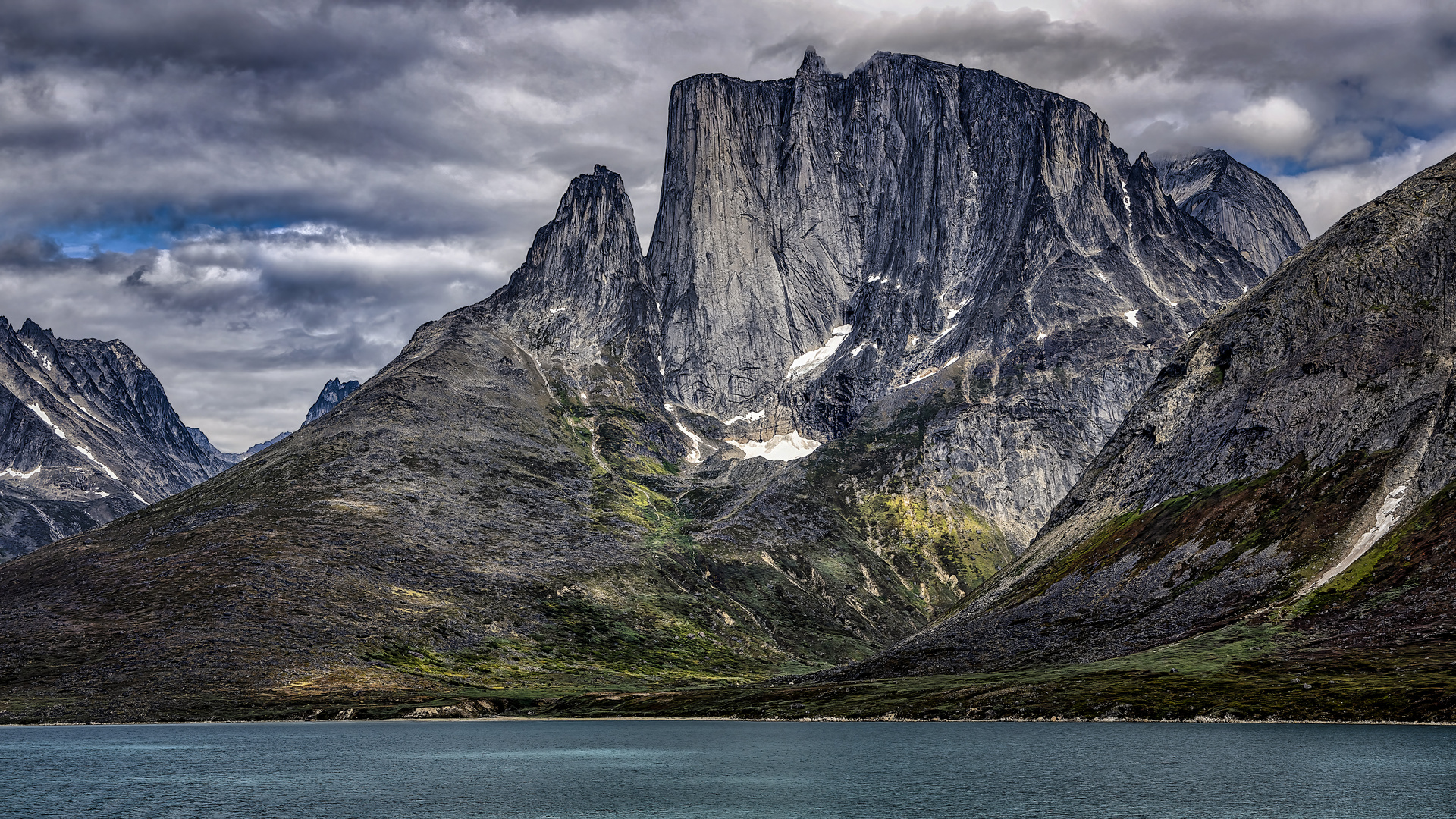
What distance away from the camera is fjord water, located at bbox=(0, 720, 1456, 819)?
9469cm

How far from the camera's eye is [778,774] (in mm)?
121875

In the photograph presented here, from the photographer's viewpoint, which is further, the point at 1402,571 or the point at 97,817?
the point at 1402,571

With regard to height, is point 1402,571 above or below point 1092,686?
above

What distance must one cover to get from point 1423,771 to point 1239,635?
309ft

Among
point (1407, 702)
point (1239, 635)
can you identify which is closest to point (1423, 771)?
point (1407, 702)

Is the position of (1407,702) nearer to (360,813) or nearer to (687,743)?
(687,743)

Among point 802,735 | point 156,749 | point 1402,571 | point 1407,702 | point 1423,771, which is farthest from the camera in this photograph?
point 1402,571

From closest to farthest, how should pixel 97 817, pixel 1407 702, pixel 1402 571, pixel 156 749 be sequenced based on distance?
pixel 97 817 < pixel 1407 702 < pixel 156 749 < pixel 1402 571

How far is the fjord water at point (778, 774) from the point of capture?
311ft

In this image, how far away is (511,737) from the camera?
17950cm

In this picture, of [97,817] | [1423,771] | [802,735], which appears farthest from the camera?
[802,735]

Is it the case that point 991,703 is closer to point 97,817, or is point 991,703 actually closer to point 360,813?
point 360,813

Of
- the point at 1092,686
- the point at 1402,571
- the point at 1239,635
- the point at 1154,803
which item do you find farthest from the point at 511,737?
the point at 1402,571

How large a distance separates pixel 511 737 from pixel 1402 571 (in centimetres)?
15425
